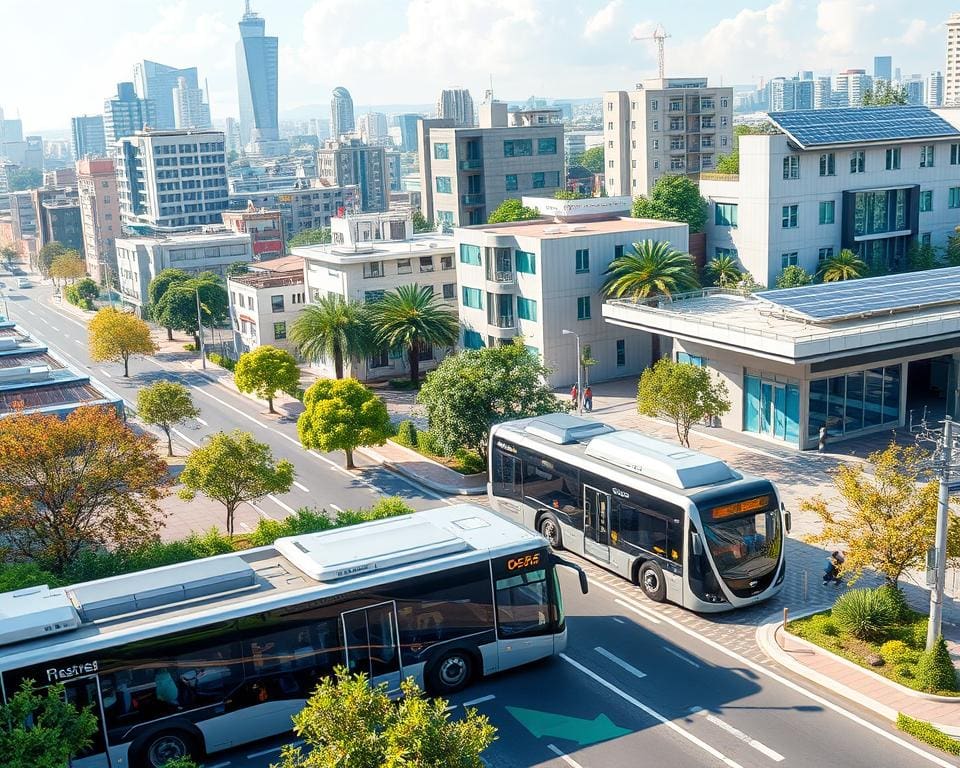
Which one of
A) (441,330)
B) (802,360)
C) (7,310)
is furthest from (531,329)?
(7,310)

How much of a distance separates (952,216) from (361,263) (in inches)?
1569

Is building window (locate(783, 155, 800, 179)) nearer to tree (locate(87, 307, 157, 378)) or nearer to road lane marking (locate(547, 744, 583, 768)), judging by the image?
tree (locate(87, 307, 157, 378))

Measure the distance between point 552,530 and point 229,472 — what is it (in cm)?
1052

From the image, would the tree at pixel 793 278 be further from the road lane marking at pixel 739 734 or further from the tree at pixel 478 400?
the road lane marking at pixel 739 734

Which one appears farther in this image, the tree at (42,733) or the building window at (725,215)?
the building window at (725,215)

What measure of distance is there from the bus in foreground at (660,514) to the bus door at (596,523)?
3cm

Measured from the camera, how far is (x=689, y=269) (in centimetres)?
5647

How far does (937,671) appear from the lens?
74.7 feet

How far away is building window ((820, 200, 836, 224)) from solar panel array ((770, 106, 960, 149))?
3863 mm

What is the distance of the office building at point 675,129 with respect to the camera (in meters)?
117

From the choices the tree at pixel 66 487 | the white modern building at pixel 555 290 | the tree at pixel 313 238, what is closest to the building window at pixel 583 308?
the white modern building at pixel 555 290

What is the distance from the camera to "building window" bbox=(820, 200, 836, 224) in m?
65.6

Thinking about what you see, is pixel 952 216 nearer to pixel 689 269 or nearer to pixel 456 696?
pixel 689 269

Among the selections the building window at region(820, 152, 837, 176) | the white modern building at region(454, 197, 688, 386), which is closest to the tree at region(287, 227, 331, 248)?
the white modern building at region(454, 197, 688, 386)
